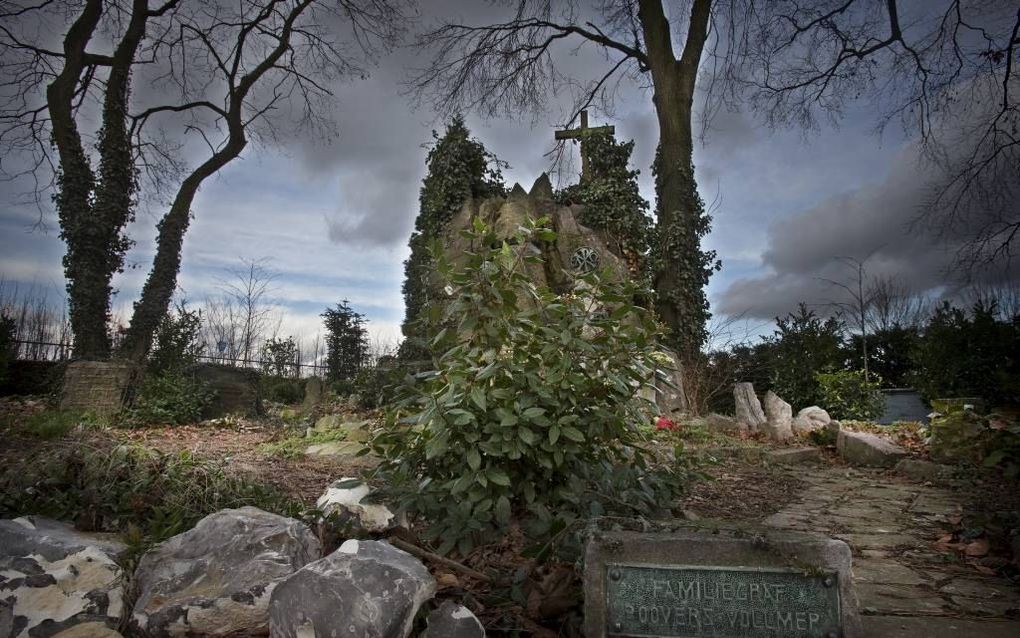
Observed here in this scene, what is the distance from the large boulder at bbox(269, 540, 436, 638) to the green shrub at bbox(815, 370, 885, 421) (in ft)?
32.6

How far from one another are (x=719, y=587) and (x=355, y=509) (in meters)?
1.53

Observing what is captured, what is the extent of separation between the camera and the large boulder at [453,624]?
1738 mm

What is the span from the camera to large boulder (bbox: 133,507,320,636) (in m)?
1.86

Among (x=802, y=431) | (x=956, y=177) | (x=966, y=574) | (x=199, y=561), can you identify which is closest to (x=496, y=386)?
(x=199, y=561)

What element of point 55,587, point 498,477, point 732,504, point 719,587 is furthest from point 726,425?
point 55,587

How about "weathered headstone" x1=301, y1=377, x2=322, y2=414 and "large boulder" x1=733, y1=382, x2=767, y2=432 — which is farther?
"weathered headstone" x1=301, y1=377, x2=322, y2=414

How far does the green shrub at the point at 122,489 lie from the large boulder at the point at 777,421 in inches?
278

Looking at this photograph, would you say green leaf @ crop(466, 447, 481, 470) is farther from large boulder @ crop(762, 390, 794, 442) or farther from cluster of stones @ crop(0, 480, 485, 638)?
large boulder @ crop(762, 390, 794, 442)

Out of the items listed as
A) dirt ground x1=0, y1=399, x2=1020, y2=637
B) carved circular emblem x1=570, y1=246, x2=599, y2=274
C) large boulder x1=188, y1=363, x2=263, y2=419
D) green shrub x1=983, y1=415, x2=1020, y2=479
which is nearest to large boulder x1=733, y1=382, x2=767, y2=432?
dirt ground x1=0, y1=399, x2=1020, y2=637

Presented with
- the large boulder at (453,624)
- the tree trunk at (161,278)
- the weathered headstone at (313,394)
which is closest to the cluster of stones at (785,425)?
the large boulder at (453,624)

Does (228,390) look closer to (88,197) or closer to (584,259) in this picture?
(88,197)

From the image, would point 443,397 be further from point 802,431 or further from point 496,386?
point 802,431

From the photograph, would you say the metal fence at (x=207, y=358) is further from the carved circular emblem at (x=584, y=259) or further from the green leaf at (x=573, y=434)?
the green leaf at (x=573, y=434)

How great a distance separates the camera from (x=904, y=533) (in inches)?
138
